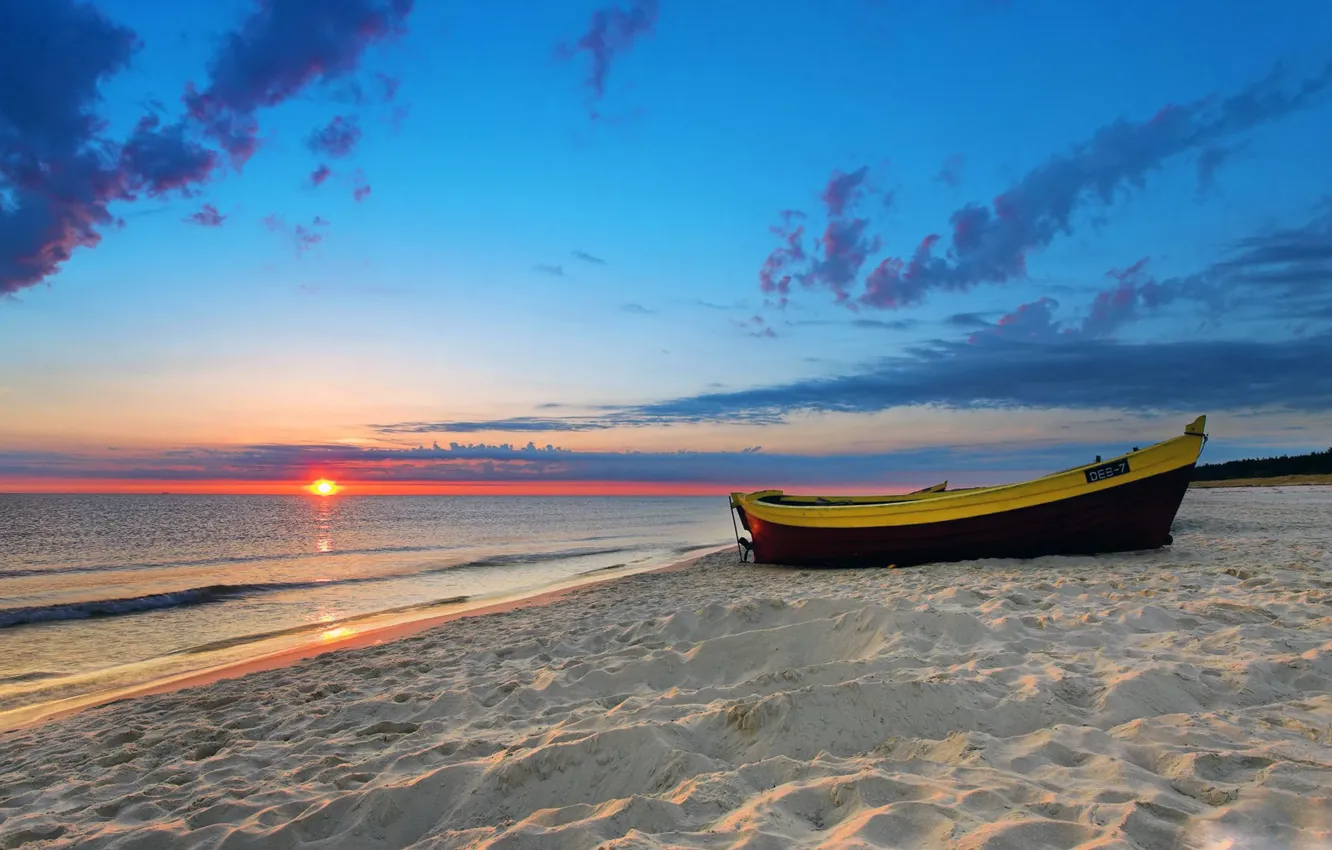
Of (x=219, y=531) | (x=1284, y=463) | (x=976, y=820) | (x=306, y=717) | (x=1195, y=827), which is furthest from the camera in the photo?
(x=1284, y=463)

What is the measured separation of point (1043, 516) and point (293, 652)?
11.6 meters

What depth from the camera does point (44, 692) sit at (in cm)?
817

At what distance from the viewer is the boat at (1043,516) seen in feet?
33.6

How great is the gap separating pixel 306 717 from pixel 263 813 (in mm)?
1997

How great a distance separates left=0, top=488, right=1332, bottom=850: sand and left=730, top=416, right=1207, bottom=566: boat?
3.33 meters

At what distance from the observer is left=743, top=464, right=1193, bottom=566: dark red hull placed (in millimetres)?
10344

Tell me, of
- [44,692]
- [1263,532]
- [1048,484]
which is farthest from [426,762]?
[1263,532]

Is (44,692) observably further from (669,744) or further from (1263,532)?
(1263,532)

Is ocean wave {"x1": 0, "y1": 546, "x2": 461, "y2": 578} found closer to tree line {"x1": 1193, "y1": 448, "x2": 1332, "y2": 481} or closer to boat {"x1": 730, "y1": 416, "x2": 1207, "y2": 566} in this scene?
boat {"x1": 730, "y1": 416, "x2": 1207, "y2": 566}

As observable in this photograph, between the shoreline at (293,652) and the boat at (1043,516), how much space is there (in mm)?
6527

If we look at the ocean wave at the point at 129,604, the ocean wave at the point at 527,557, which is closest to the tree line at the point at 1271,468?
the ocean wave at the point at 527,557

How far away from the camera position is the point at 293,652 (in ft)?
29.9

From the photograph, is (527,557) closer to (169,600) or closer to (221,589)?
(221,589)

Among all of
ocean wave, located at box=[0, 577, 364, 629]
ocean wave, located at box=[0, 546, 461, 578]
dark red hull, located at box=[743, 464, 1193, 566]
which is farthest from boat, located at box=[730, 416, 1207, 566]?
ocean wave, located at box=[0, 546, 461, 578]
